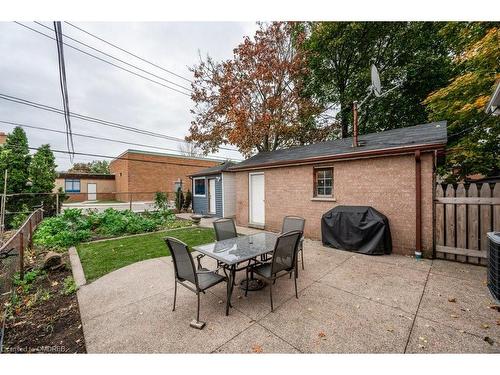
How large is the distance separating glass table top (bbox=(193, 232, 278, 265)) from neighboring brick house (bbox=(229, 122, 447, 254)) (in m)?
3.39

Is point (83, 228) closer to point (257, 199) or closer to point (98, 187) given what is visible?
point (257, 199)

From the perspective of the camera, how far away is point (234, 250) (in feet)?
11.4

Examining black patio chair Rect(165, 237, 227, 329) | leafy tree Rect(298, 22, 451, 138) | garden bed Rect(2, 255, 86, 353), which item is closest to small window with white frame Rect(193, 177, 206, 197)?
garden bed Rect(2, 255, 86, 353)

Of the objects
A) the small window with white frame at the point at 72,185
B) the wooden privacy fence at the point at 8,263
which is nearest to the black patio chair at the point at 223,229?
the wooden privacy fence at the point at 8,263

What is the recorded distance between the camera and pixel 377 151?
5562 mm

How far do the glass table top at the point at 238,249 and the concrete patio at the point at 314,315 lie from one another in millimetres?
724

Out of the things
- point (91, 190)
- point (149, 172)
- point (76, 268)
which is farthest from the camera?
point (91, 190)

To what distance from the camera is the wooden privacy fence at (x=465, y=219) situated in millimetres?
4312

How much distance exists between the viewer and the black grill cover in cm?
523

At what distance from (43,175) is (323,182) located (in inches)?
658

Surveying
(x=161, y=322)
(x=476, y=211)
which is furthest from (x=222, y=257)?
(x=476, y=211)

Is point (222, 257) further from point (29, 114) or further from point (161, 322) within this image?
point (29, 114)

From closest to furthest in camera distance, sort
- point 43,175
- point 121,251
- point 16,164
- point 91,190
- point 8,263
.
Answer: point 8,263, point 121,251, point 16,164, point 43,175, point 91,190

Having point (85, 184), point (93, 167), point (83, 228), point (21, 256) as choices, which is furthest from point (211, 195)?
point (93, 167)
